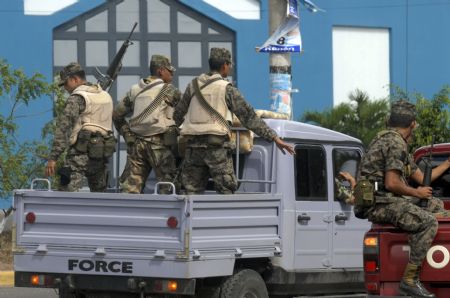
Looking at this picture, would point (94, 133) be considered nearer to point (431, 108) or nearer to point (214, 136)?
point (214, 136)

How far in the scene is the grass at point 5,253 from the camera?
16.3 m

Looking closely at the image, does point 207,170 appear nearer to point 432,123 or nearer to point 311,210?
point 311,210

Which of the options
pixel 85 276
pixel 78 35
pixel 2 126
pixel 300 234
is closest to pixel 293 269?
pixel 300 234

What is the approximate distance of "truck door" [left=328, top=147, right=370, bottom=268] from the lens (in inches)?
416

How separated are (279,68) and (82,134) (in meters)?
5.10

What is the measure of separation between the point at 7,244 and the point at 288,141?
30.8 ft

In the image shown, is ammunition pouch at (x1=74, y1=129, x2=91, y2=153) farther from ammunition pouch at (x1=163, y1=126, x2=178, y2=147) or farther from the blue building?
the blue building

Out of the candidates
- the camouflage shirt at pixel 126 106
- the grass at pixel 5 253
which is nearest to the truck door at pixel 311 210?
the camouflage shirt at pixel 126 106

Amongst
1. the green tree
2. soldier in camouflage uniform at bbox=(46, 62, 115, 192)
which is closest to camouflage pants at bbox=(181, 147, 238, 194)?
soldier in camouflage uniform at bbox=(46, 62, 115, 192)

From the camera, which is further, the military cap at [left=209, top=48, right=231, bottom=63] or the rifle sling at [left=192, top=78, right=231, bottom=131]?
the military cap at [left=209, top=48, right=231, bottom=63]

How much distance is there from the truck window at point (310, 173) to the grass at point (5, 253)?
22.9 ft

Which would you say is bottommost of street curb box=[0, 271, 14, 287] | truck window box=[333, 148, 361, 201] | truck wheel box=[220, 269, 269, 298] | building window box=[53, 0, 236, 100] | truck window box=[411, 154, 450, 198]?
street curb box=[0, 271, 14, 287]

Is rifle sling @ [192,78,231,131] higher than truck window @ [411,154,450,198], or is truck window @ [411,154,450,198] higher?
rifle sling @ [192,78,231,131]

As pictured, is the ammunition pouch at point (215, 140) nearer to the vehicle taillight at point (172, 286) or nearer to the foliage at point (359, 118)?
the vehicle taillight at point (172, 286)
